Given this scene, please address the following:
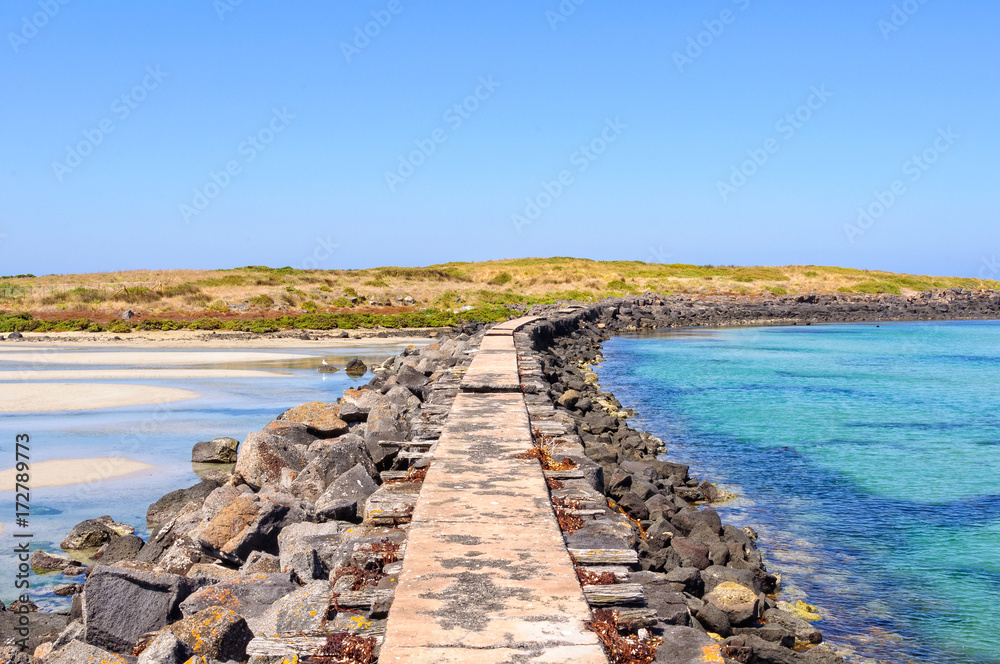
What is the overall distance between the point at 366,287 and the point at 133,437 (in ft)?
129

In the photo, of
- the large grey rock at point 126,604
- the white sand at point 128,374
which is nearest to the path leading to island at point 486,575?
the large grey rock at point 126,604

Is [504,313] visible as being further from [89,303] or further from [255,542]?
[255,542]

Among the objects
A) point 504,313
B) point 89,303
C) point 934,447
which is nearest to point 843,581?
point 934,447

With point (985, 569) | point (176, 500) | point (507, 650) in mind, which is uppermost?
point (507, 650)

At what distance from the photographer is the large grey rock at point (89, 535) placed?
696cm

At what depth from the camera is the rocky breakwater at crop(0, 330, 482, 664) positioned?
12.5 feet

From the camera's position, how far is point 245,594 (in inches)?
191

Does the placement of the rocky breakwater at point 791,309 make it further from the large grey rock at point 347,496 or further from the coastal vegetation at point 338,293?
the large grey rock at point 347,496

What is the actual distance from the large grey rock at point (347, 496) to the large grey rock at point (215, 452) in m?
3.95

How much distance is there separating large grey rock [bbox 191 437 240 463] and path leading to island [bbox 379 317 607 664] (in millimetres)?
4865

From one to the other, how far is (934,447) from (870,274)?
256 feet

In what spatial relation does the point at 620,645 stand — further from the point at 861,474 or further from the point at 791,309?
the point at 791,309

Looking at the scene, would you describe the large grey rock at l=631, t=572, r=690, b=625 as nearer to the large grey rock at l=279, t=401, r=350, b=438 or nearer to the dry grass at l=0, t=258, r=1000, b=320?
the large grey rock at l=279, t=401, r=350, b=438

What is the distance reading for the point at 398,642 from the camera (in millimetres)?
3143
